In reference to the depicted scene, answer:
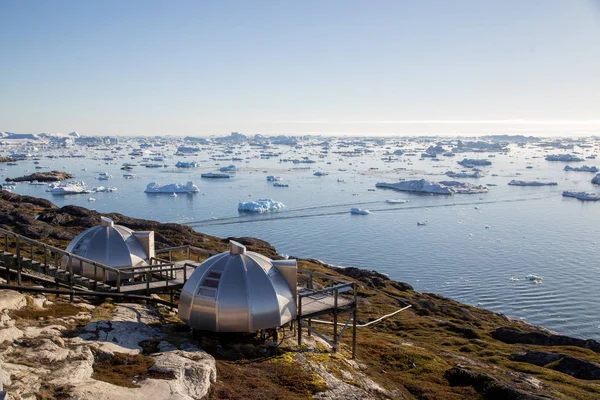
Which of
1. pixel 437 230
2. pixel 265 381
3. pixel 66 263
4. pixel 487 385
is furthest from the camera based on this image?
pixel 437 230

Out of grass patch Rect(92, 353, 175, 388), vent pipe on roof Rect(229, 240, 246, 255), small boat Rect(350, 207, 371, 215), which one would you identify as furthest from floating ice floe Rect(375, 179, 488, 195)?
grass patch Rect(92, 353, 175, 388)

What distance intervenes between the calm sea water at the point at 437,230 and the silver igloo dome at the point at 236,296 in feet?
105

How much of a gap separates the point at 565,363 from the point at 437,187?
87.8 m

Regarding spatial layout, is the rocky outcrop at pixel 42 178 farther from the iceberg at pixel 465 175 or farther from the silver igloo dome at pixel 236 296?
the silver igloo dome at pixel 236 296

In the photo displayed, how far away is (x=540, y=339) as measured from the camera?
1243 inches

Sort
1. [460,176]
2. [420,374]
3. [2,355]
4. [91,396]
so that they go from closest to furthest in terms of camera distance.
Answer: [91,396] → [2,355] → [420,374] → [460,176]

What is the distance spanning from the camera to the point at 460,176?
13562cm

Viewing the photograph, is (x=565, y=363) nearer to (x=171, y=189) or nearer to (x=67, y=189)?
(x=171, y=189)

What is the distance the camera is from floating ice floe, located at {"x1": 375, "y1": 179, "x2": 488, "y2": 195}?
10931cm

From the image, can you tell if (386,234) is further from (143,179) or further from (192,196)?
(143,179)

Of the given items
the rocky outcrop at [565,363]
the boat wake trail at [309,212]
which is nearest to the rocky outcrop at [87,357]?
the rocky outcrop at [565,363]

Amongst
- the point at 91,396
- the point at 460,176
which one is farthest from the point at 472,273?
the point at 460,176

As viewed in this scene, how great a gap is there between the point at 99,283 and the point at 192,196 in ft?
266

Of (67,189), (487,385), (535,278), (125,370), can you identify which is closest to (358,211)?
(535,278)
